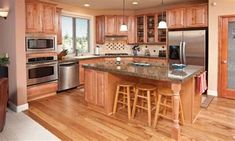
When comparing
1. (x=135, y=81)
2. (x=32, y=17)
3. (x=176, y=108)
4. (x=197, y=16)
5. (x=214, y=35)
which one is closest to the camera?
(x=176, y=108)

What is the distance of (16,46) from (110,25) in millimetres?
3756

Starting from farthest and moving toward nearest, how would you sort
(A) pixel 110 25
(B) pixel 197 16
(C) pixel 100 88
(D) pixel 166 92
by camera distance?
(A) pixel 110 25 < (B) pixel 197 16 < (C) pixel 100 88 < (D) pixel 166 92

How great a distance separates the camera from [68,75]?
568cm

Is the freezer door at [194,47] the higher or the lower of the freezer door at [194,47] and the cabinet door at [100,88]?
the higher

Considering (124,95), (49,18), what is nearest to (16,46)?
(49,18)

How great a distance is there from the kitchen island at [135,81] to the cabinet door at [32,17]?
5.77 ft

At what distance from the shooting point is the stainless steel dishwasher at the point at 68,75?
5.51 meters

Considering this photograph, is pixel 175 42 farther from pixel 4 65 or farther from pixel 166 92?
pixel 4 65

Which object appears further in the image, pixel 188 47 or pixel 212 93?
pixel 188 47

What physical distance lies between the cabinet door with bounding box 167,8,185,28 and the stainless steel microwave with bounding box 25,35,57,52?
3.29 m

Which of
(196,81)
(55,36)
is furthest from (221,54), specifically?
(55,36)

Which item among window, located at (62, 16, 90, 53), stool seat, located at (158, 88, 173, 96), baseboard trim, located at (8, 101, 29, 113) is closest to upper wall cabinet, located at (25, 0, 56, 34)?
window, located at (62, 16, 90, 53)

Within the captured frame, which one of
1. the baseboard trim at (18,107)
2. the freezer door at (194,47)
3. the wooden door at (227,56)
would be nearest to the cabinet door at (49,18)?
the baseboard trim at (18,107)

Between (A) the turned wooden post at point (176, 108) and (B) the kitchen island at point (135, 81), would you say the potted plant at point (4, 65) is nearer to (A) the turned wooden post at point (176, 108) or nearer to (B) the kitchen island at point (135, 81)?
(B) the kitchen island at point (135, 81)
